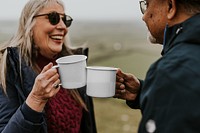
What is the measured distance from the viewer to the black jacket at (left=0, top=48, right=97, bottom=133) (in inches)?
68.2

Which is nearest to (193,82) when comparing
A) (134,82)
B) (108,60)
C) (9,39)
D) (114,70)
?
(114,70)

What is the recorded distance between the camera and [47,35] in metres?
2.14

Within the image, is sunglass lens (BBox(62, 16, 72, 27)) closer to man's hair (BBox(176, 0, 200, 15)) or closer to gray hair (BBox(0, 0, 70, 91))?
gray hair (BBox(0, 0, 70, 91))

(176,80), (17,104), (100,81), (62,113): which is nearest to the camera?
(176,80)

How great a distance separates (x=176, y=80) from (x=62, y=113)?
3.77ft

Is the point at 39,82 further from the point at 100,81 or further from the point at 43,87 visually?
the point at 100,81

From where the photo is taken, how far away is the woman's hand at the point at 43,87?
1665 millimetres

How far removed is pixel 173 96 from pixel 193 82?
0.07 m

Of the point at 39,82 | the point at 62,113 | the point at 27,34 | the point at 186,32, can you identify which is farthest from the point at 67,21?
the point at 186,32

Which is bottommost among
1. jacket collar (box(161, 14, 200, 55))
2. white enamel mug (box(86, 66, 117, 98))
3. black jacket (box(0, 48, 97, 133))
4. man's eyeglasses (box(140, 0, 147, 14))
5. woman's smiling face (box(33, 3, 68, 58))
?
black jacket (box(0, 48, 97, 133))

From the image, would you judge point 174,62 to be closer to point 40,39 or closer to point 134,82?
point 134,82

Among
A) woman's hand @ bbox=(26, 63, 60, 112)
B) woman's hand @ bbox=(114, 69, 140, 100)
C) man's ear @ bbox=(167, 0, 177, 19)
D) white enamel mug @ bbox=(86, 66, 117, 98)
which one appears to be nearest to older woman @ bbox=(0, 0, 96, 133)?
woman's hand @ bbox=(26, 63, 60, 112)

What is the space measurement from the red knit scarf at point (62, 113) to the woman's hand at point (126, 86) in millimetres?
340

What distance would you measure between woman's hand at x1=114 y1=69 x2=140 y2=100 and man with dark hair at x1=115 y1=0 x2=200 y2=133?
72cm
